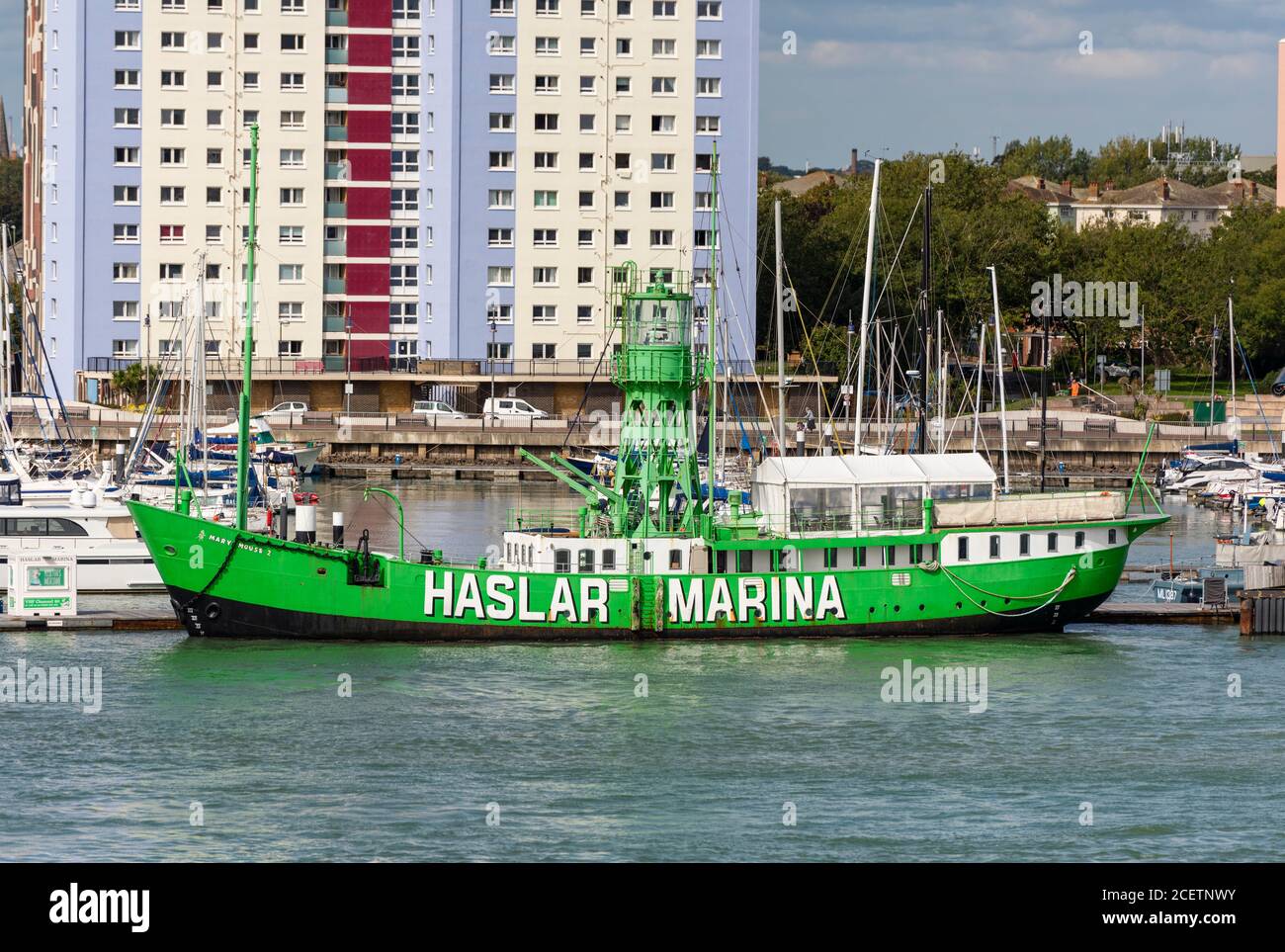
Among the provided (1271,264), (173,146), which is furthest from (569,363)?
(1271,264)

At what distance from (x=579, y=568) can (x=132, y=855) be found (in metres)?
17.5

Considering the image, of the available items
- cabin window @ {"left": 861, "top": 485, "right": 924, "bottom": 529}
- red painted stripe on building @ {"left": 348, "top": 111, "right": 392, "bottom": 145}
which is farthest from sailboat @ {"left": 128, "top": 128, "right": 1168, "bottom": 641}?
red painted stripe on building @ {"left": 348, "top": 111, "right": 392, "bottom": 145}

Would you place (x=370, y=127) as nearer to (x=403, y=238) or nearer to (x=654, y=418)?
(x=403, y=238)

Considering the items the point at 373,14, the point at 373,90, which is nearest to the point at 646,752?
the point at 373,90

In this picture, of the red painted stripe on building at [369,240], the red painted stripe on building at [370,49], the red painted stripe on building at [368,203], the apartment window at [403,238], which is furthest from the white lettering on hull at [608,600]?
the red painted stripe on building at [370,49]

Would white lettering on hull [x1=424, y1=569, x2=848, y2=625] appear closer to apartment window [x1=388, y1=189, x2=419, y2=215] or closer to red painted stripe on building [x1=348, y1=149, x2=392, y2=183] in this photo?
red painted stripe on building [x1=348, y1=149, x2=392, y2=183]

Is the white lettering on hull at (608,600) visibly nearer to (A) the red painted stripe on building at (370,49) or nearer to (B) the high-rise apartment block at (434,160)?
(B) the high-rise apartment block at (434,160)

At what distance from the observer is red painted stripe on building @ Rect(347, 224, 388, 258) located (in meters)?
110

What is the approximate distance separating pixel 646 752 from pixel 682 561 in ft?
34.6

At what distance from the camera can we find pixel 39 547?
5416 centimetres

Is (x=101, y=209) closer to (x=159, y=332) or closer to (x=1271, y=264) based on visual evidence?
(x=159, y=332)

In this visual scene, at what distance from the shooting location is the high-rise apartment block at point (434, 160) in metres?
105

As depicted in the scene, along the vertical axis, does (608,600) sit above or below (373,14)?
below

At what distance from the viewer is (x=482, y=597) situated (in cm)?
4469
